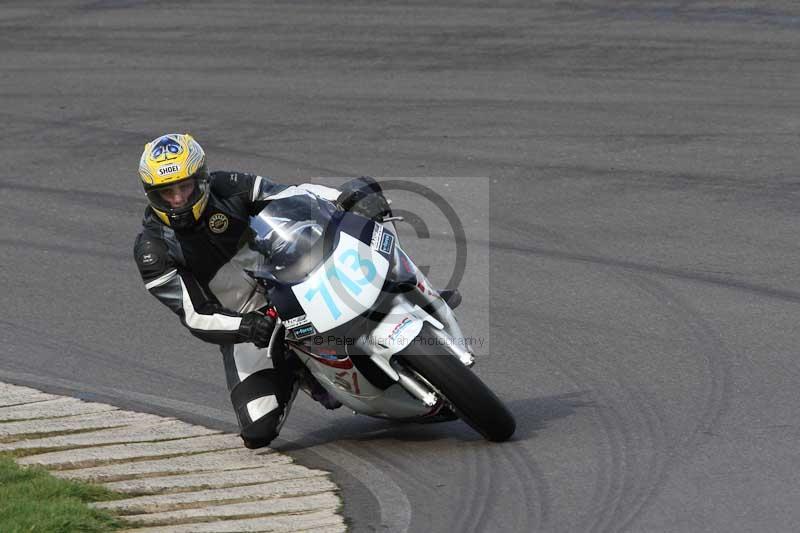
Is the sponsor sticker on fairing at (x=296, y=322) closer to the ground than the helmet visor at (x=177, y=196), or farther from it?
closer to the ground

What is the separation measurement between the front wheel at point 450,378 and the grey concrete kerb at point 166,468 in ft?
2.36

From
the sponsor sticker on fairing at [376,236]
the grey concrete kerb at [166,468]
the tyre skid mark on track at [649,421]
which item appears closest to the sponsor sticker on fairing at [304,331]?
the sponsor sticker on fairing at [376,236]

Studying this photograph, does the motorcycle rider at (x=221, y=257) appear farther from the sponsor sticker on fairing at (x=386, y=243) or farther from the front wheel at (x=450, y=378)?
the front wheel at (x=450, y=378)

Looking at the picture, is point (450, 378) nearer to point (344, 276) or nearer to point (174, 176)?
point (344, 276)

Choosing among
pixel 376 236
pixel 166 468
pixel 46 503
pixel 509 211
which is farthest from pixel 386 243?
pixel 509 211

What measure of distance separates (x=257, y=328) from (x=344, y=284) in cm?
51

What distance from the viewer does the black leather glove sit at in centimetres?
629

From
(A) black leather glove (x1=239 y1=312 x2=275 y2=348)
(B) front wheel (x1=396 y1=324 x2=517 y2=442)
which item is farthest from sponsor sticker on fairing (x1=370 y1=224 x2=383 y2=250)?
(A) black leather glove (x1=239 y1=312 x2=275 y2=348)

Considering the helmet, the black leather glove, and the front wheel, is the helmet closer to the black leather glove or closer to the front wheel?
the black leather glove

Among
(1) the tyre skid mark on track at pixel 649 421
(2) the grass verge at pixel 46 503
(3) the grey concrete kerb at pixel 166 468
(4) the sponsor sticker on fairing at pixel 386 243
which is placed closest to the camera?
(2) the grass verge at pixel 46 503

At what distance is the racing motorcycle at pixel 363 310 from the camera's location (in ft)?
20.1

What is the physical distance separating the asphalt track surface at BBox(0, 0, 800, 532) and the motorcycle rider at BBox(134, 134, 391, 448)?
416mm

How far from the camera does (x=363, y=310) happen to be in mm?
6145

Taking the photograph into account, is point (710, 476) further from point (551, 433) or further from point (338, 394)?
point (338, 394)
